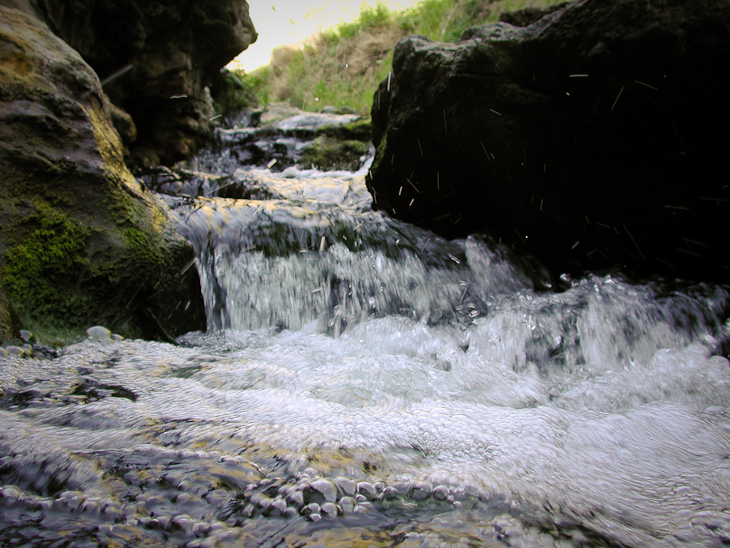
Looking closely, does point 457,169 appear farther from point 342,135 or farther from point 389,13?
point 389,13

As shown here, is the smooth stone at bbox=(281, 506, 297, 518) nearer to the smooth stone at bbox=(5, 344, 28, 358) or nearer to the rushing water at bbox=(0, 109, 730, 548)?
the rushing water at bbox=(0, 109, 730, 548)

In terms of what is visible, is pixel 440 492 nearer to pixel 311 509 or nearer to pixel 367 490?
pixel 367 490

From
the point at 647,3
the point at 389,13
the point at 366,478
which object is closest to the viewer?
the point at 366,478

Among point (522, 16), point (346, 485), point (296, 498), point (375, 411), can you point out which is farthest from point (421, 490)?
point (522, 16)

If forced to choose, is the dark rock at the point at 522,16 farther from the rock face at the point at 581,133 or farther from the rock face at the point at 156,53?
the rock face at the point at 156,53

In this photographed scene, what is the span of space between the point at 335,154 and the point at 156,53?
318 centimetres

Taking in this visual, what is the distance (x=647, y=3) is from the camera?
2023 millimetres

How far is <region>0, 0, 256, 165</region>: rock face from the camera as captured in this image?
154 inches

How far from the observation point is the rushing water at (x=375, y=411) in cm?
77

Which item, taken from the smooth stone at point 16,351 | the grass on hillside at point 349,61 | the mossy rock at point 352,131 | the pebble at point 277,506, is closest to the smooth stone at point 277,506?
the pebble at point 277,506

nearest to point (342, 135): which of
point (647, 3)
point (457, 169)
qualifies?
point (457, 169)

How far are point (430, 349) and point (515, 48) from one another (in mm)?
1979

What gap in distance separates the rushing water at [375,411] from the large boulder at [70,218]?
23 centimetres

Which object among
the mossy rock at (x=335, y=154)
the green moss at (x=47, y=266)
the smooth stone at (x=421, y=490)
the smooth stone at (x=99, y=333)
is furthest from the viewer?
the mossy rock at (x=335, y=154)
